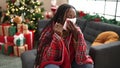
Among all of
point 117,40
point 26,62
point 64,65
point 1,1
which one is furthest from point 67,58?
point 1,1

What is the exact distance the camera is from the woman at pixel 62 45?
4.47 feet

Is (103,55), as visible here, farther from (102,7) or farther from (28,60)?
(102,7)

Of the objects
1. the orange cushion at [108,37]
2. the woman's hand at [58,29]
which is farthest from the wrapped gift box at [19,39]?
the woman's hand at [58,29]

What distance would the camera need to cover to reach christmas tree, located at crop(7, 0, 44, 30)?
3619 mm

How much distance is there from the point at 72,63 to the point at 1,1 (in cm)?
344

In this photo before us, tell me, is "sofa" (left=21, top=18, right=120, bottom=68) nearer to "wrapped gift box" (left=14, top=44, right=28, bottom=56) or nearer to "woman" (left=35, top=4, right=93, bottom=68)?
"woman" (left=35, top=4, right=93, bottom=68)

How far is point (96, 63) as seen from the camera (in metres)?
1.89

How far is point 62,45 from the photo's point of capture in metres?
1.38

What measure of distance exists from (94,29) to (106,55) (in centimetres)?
101

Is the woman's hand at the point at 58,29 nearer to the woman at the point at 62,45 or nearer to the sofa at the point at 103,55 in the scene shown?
the woman at the point at 62,45

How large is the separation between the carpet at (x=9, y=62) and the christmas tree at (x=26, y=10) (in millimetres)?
890

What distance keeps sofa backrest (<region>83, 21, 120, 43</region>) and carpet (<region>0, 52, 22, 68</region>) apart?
1.33 metres

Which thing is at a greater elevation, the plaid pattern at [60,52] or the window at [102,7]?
the window at [102,7]

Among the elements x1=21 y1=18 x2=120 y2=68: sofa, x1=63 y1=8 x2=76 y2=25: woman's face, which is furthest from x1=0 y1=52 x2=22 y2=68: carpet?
x1=63 y1=8 x2=76 y2=25: woman's face
